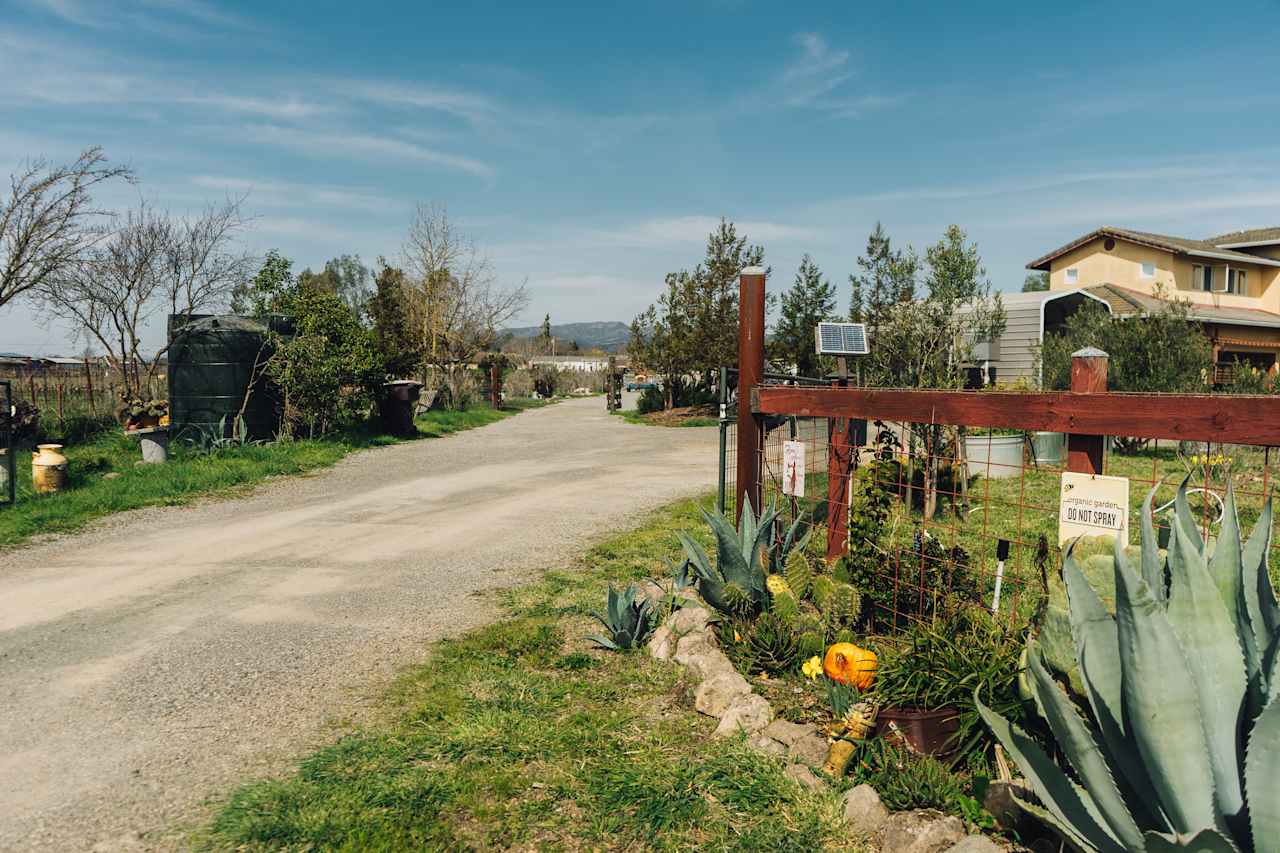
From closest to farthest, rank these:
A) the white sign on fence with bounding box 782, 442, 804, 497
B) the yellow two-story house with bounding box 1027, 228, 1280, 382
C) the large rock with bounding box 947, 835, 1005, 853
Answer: the large rock with bounding box 947, 835, 1005, 853 < the white sign on fence with bounding box 782, 442, 804, 497 < the yellow two-story house with bounding box 1027, 228, 1280, 382

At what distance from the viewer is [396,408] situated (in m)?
17.2

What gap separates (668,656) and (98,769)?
256 cm

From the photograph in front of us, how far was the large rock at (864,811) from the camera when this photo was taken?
2666 mm

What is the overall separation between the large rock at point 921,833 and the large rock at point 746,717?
783mm

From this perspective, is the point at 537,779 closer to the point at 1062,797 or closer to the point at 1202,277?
the point at 1062,797

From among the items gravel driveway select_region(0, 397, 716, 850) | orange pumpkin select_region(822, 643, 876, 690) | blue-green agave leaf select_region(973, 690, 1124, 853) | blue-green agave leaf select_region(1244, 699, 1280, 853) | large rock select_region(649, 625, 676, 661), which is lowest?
gravel driveway select_region(0, 397, 716, 850)

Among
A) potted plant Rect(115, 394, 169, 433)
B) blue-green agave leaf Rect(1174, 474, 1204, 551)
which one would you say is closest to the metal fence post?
blue-green agave leaf Rect(1174, 474, 1204, 551)

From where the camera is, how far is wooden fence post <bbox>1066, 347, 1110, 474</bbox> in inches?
129

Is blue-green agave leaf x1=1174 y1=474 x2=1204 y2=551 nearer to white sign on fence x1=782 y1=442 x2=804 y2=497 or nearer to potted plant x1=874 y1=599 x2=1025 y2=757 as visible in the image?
potted plant x1=874 y1=599 x2=1025 y2=757

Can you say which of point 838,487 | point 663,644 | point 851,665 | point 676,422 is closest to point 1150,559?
point 851,665

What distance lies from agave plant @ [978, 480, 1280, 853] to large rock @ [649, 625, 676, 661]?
2256mm

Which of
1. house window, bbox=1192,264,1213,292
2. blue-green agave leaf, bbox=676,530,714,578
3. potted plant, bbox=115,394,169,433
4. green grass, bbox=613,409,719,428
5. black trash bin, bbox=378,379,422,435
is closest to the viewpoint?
blue-green agave leaf, bbox=676,530,714,578

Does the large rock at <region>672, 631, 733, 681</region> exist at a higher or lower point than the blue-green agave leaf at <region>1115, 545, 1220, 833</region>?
lower

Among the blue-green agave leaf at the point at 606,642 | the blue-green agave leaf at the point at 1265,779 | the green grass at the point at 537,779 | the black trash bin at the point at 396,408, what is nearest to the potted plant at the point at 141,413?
the black trash bin at the point at 396,408
